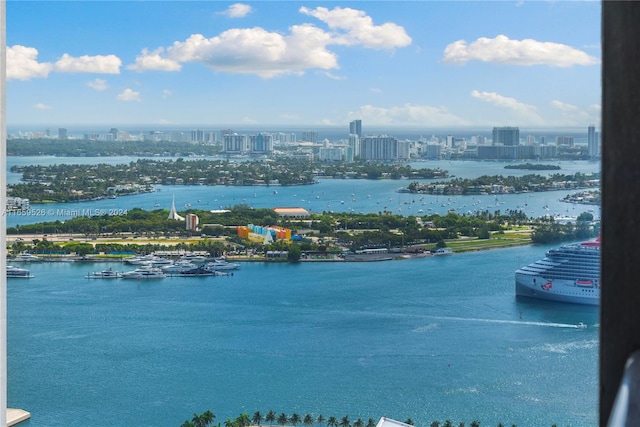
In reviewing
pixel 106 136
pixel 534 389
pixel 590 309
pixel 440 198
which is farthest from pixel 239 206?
pixel 106 136

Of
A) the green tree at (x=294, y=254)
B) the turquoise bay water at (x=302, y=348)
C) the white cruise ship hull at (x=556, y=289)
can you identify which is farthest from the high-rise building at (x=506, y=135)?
the white cruise ship hull at (x=556, y=289)

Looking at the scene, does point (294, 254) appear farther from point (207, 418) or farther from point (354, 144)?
point (354, 144)

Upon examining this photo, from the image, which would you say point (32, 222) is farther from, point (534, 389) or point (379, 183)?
point (534, 389)

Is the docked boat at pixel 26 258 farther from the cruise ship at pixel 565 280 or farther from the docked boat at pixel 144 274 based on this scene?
the cruise ship at pixel 565 280

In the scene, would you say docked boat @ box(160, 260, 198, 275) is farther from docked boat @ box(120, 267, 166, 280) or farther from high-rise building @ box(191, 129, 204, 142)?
high-rise building @ box(191, 129, 204, 142)

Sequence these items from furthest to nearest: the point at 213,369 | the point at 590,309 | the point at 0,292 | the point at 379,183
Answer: the point at 379,183 → the point at 590,309 → the point at 213,369 → the point at 0,292

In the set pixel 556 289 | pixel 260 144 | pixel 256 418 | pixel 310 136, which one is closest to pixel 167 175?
pixel 260 144

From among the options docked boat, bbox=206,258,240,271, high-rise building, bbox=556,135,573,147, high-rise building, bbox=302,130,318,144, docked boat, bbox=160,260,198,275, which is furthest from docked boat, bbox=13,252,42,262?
high-rise building, bbox=302,130,318,144

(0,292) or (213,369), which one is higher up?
(0,292)
